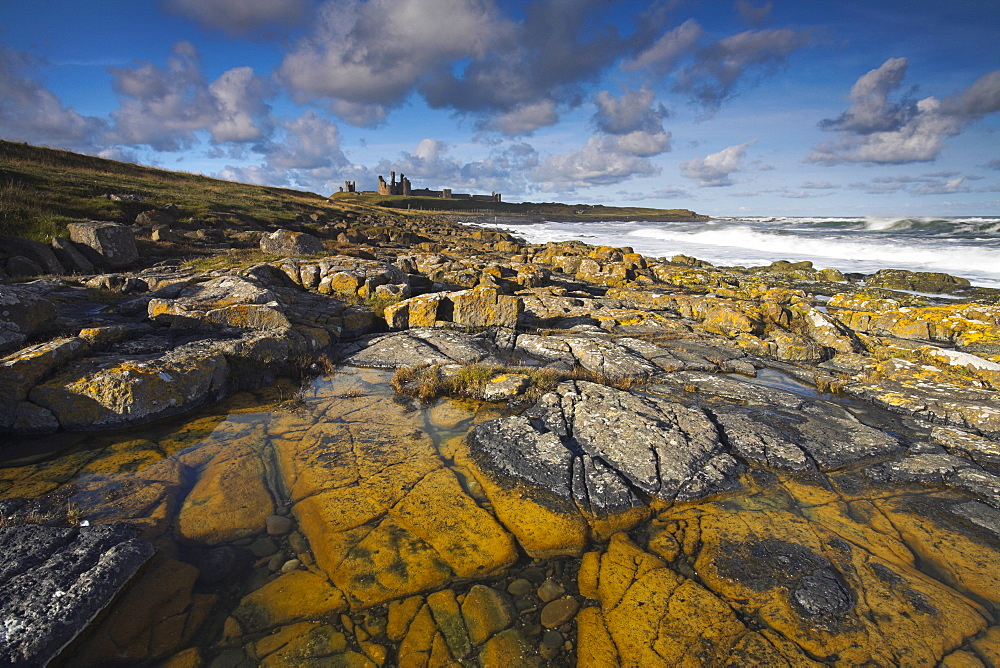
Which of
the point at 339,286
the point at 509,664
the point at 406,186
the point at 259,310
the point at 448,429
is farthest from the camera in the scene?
the point at 406,186

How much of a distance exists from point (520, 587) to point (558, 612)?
0.47m

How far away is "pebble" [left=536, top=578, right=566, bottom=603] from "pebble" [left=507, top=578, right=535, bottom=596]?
0.11 meters

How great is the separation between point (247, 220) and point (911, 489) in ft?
119

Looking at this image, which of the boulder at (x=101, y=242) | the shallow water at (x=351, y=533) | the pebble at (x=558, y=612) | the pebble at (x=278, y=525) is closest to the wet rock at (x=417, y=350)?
the shallow water at (x=351, y=533)

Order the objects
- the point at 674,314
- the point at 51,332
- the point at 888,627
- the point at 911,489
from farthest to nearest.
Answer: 1. the point at 674,314
2. the point at 51,332
3. the point at 911,489
4. the point at 888,627

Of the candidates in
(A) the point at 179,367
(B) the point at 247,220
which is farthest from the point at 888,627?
(B) the point at 247,220

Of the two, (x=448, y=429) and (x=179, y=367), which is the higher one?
(x=179, y=367)

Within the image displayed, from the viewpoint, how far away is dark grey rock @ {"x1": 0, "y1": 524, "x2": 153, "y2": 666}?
130 inches

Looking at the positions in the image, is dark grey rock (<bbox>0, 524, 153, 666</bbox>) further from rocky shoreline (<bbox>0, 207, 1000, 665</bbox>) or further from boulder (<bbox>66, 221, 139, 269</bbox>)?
boulder (<bbox>66, 221, 139, 269</bbox>)

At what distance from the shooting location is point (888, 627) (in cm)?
388

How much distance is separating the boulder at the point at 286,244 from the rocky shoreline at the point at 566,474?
848 cm

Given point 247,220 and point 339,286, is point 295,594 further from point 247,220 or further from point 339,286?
point 247,220

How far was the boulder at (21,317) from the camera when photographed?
7.54 meters

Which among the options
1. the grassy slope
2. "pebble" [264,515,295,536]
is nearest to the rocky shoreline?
"pebble" [264,515,295,536]
